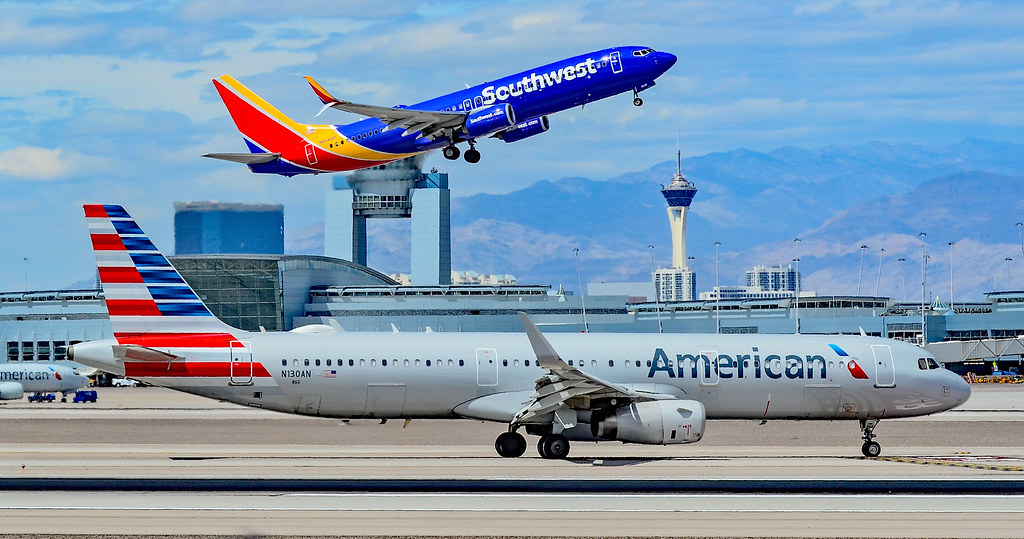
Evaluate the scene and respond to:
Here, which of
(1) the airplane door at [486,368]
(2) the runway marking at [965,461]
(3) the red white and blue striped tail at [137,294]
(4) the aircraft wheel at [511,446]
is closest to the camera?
(2) the runway marking at [965,461]

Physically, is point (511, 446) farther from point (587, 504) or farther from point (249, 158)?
point (249, 158)

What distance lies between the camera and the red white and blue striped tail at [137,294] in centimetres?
3600

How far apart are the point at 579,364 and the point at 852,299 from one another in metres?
Answer: 126

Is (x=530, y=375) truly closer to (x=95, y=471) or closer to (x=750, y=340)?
(x=750, y=340)

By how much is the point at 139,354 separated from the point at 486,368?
9149 millimetres

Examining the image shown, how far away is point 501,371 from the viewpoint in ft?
123

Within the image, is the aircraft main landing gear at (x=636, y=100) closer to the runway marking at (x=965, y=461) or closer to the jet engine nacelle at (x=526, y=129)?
the jet engine nacelle at (x=526, y=129)

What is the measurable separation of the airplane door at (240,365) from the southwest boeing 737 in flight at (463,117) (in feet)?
23.4

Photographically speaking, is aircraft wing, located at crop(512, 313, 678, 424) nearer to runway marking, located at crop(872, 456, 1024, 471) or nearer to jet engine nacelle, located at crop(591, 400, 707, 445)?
jet engine nacelle, located at crop(591, 400, 707, 445)

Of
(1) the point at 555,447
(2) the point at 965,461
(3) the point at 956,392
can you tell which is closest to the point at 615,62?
(1) the point at 555,447

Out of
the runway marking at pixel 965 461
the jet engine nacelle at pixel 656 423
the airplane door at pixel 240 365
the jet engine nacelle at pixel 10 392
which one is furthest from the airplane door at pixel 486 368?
the jet engine nacelle at pixel 10 392

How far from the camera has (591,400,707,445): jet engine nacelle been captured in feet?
115

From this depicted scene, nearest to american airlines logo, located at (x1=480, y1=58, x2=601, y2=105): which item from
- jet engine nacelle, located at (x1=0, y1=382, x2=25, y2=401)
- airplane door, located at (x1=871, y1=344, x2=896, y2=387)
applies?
airplane door, located at (x1=871, y1=344, x2=896, y2=387)

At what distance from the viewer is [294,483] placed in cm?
2923
